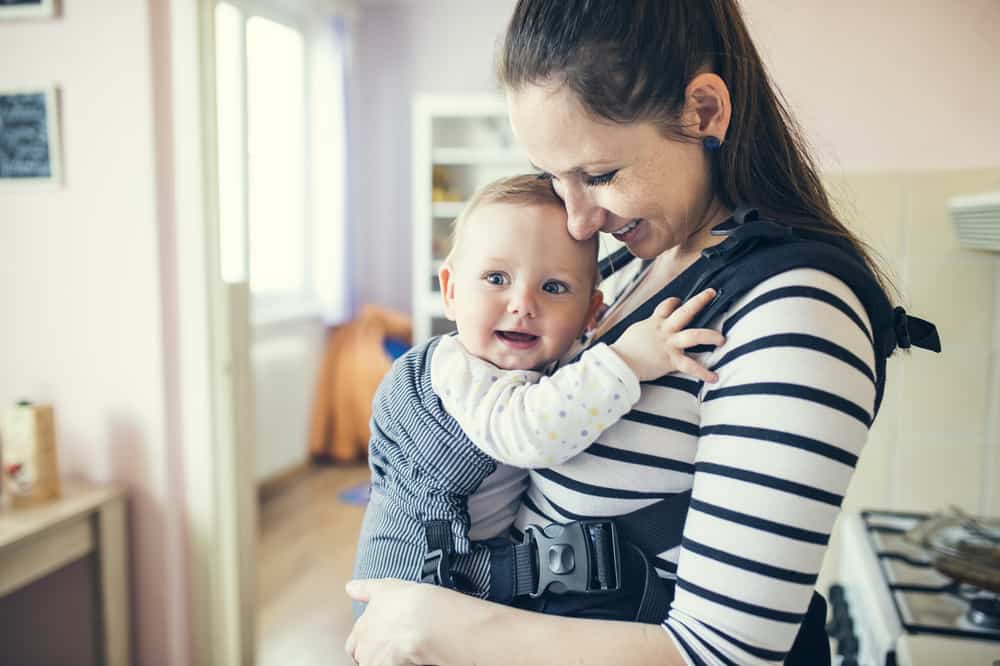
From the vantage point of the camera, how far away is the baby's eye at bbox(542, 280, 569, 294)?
0.89 meters

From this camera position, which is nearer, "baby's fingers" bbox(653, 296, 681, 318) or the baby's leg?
"baby's fingers" bbox(653, 296, 681, 318)

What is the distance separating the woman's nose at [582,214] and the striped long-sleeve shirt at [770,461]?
201mm

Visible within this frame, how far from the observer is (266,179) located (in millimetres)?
3941

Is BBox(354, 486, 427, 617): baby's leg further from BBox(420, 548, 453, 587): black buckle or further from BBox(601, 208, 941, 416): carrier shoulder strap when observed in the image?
BBox(601, 208, 941, 416): carrier shoulder strap

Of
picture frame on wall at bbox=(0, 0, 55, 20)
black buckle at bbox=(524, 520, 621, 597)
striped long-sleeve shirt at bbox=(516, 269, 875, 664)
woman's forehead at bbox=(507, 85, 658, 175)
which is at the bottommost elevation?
black buckle at bbox=(524, 520, 621, 597)

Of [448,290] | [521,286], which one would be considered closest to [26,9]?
[448,290]

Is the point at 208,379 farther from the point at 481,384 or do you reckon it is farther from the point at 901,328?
the point at 901,328

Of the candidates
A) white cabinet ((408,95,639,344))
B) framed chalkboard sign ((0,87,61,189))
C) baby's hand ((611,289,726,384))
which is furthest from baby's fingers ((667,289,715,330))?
white cabinet ((408,95,639,344))

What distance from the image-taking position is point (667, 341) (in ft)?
2.26

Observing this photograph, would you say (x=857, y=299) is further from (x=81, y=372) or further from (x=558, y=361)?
(x=81, y=372)

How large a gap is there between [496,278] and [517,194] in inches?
3.9

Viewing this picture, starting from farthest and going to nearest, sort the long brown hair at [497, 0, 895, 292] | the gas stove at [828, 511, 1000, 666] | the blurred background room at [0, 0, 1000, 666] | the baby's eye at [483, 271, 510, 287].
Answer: the blurred background room at [0, 0, 1000, 666] < the gas stove at [828, 511, 1000, 666] < the baby's eye at [483, 271, 510, 287] < the long brown hair at [497, 0, 895, 292]

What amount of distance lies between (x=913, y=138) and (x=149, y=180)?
1.37m

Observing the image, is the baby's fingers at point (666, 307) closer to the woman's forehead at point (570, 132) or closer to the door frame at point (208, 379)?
the woman's forehead at point (570, 132)
